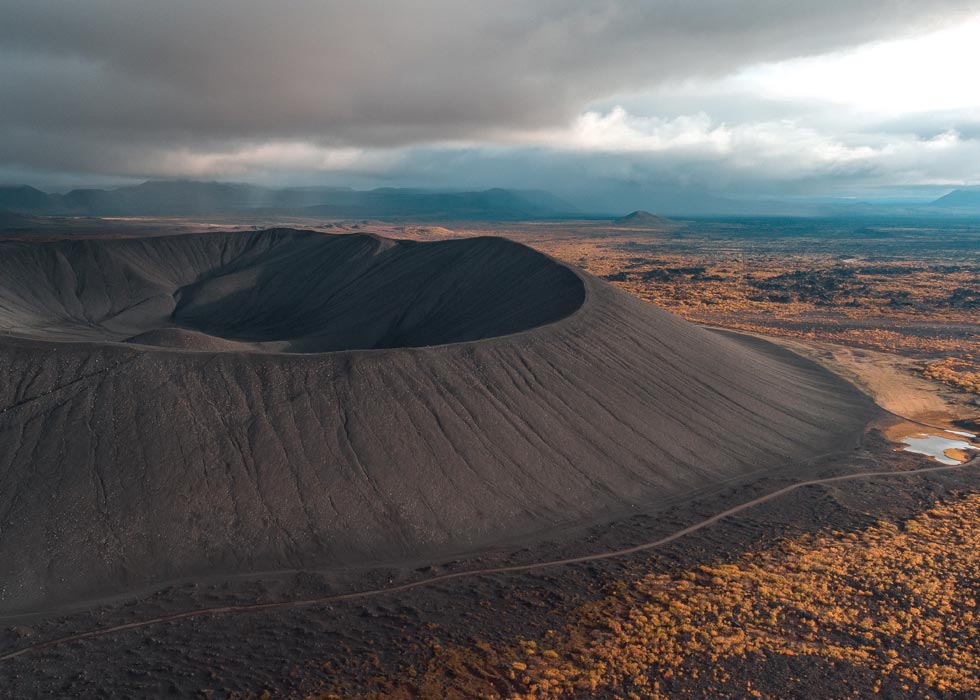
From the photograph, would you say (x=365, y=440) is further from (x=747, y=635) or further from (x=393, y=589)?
(x=747, y=635)

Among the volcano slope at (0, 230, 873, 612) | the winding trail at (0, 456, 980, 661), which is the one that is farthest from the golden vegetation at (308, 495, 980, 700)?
the volcano slope at (0, 230, 873, 612)

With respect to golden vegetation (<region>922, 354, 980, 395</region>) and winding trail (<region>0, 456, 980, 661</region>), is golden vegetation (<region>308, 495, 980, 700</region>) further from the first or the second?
golden vegetation (<region>922, 354, 980, 395</region>)

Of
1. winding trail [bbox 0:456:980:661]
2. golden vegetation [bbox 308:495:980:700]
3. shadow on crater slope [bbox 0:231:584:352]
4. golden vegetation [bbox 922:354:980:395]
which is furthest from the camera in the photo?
shadow on crater slope [bbox 0:231:584:352]

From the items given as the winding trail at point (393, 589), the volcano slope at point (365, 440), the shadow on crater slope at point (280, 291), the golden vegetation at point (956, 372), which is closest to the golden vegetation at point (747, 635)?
the winding trail at point (393, 589)

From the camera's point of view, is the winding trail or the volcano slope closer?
the winding trail

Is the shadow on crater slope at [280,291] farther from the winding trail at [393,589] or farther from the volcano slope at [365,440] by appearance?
the winding trail at [393,589]

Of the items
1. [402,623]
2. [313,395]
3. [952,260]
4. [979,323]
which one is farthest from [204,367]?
[952,260]

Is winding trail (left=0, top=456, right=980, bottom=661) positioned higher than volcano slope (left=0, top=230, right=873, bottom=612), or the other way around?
volcano slope (left=0, top=230, right=873, bottom=612)

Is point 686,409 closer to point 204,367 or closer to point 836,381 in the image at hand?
point 836,381

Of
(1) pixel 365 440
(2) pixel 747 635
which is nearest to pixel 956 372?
(2) pixel 747 635
